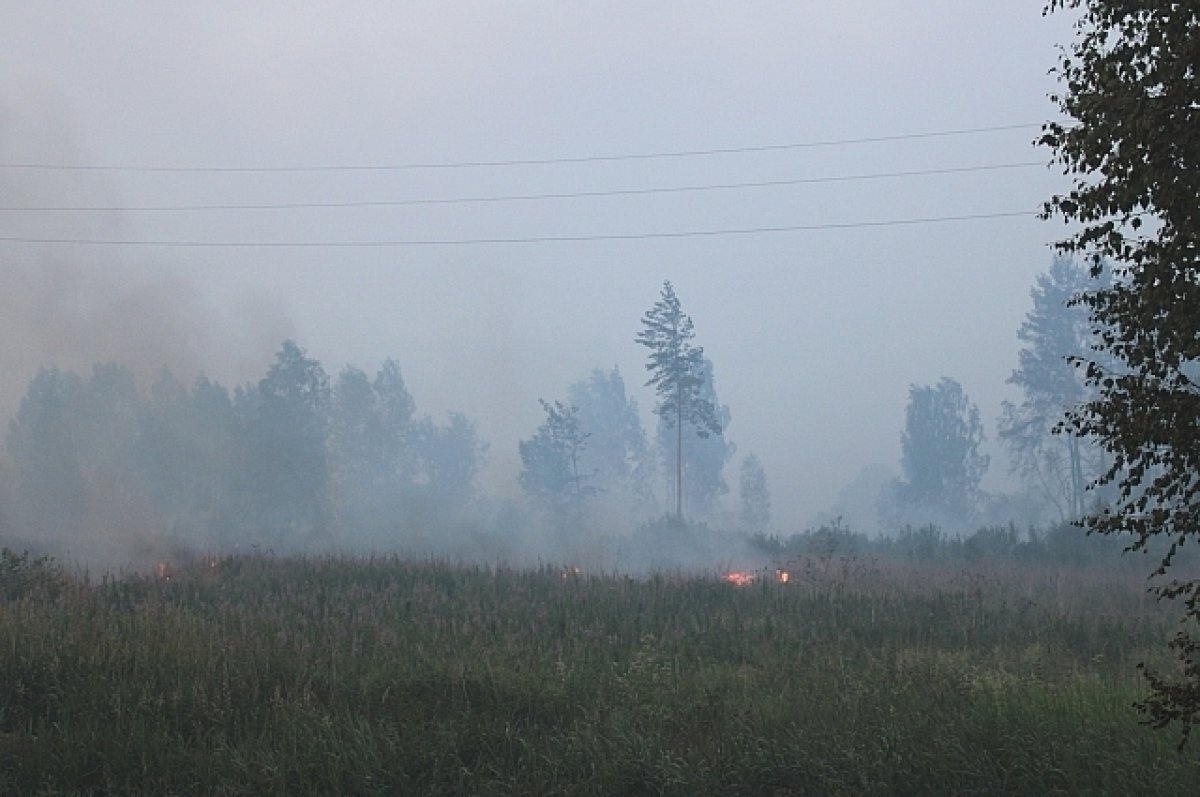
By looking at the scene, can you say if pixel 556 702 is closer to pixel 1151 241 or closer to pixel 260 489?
pixel 1151 241

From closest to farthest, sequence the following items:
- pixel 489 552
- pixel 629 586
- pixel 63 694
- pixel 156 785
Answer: pixel 156 785, pixel 63 694, pixel 629 586, pixel 489 552

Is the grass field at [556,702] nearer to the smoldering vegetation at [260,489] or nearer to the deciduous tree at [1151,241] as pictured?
the deciduous tree at [1151,241]

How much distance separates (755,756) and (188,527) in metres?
48.8

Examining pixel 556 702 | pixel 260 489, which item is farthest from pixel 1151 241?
pixel 260 489

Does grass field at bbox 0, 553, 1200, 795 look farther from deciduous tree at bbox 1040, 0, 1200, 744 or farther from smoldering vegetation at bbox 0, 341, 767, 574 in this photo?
smoldering vegetation at bbox 0, 341, 767, 574

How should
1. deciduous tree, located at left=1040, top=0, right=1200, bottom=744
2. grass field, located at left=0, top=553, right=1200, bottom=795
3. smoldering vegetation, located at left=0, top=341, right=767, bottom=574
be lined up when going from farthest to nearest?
1. smoldering vegetation, located at left=0, top=341, right=767, bottom=574
2. grass field, located at left=0, top=553, right=1200, bottom=795
3. deciduous tree, located at left=1040, top=0, right=1200, bottom=744

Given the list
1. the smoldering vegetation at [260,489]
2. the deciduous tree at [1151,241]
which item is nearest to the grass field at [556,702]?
the deciduous tree at [1151,241]

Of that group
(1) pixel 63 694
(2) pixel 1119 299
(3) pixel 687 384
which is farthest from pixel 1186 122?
(3) pixel 687 384

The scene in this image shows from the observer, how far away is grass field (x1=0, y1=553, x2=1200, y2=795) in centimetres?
825

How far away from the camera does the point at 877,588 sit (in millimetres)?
22953

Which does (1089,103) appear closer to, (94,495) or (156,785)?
(156,785)

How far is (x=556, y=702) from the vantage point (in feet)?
34.3

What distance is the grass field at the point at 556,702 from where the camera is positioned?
825cm

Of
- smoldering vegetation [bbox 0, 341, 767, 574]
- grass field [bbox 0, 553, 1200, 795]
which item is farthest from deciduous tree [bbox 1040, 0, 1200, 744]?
smoldering vegetation [bbox 0, 341, 767, 574]
